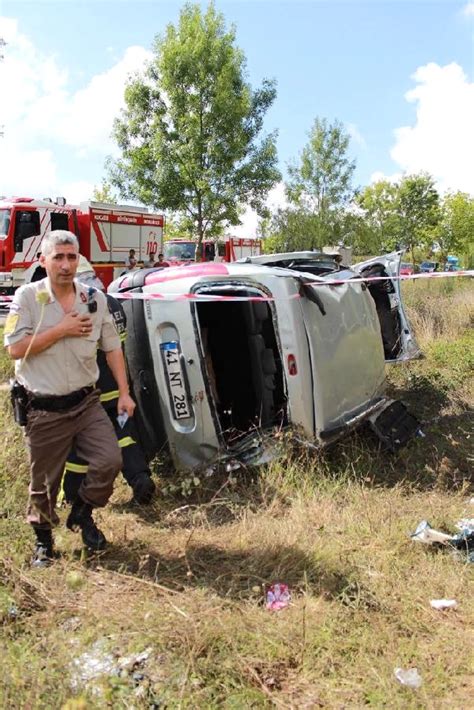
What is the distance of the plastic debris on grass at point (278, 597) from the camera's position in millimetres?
2867

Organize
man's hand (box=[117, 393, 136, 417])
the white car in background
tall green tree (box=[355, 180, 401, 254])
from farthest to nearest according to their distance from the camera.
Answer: tall green tree (box=[355, 180, 401, 254])
the white car in background
man's hand (box=[117, 393, 136, 417])

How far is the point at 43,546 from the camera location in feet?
10.9

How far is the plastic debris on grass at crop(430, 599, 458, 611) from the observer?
9.37 feet

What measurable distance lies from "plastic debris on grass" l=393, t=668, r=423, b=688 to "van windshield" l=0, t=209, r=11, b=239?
46.8 feet

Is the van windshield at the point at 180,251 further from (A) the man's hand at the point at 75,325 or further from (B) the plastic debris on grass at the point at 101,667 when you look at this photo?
(B) the plastic debris on grass at the point at 101,667

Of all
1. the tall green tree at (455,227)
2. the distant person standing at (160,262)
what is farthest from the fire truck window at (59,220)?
the tall green tree at (455,227)

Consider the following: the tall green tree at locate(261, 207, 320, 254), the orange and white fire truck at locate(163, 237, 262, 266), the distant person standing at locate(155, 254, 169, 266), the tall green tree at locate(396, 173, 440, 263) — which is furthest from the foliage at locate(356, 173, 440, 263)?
the distant person standing at locate(155, 254, 169, 266)

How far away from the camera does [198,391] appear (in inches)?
170

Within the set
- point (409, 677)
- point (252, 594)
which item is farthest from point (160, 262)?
point (409, 677)

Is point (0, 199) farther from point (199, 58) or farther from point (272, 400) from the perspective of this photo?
point (272, 400)

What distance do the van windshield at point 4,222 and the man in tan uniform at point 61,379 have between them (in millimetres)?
12429

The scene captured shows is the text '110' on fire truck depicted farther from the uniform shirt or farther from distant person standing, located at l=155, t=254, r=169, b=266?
the uniform shirt

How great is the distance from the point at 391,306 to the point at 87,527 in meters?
4.86

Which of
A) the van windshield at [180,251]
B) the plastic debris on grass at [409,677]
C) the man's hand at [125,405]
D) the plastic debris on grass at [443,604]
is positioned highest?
the van windshield at [180,251]
